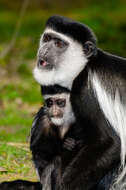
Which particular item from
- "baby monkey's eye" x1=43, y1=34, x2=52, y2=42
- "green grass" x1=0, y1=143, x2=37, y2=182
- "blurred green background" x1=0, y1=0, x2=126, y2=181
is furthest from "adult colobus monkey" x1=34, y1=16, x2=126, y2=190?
"blurred green background" x1=0, y1=0, x2=126, y2=181

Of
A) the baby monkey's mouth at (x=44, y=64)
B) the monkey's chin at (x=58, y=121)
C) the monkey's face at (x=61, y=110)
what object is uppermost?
the baby monkey's mouth at (x=44, y=64)

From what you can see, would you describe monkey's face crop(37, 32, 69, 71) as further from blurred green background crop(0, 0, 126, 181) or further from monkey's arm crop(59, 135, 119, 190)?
blurred green background crop(0, 0, 126, 181)

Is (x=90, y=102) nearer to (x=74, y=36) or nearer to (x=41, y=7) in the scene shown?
(x=74, y=36)

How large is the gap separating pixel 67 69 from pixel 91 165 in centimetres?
66

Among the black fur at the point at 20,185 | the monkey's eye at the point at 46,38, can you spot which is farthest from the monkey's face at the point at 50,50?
the black fur at the point at 20,185

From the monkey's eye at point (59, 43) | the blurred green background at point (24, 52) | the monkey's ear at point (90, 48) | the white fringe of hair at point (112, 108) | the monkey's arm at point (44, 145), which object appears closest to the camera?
the white fringe of hair at point (112, 108)

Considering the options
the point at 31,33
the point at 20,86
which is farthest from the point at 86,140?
the point at 31,33

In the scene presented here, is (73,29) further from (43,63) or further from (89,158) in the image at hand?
(89,158)

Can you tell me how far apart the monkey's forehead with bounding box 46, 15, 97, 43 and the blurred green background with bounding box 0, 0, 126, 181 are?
1.22m

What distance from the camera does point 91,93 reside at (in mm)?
3102

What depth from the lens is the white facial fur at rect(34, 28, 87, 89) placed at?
3.22 meters

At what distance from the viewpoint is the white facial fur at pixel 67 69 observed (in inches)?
127

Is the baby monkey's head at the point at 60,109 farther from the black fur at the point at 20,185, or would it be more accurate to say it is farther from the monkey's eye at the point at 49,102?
the black fur at the point at 20,185

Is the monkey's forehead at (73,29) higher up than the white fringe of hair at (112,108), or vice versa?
the monkey's forehead at (73,29)
